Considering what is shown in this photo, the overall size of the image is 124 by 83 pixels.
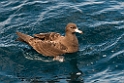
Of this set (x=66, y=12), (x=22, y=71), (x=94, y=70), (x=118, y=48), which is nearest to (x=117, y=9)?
(x=66, y=12)

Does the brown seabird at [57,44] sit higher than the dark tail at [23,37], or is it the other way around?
the dark tail at [23,37]

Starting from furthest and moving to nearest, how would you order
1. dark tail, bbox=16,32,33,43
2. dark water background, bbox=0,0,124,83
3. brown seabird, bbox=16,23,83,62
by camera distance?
dark tail, bbox=16,32,33,43
brown seabird, bbox=16,23,83,62
dark water background, bbox=0,0,124,83

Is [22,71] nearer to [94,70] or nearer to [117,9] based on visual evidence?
[94,70]

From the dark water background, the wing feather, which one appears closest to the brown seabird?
the wing feather

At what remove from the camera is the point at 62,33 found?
14258mm

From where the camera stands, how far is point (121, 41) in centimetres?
1337

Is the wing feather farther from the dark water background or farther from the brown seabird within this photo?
the dark water background

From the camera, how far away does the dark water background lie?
464 inches

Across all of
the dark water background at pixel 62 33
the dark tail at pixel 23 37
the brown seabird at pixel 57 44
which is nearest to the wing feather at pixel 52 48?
the brown seabird at pixel 57 44

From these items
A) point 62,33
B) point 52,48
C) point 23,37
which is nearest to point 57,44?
point 52,48

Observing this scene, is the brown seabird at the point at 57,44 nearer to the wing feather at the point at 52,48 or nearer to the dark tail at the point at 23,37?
the wing feather at the point at 52,48

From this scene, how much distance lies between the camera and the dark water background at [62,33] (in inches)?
464

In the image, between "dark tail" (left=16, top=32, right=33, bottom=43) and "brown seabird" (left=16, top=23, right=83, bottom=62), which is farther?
"dark tail" (left=16, top=32, right=33, bottom=43)

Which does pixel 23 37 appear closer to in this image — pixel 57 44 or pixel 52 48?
pixel 52 48
